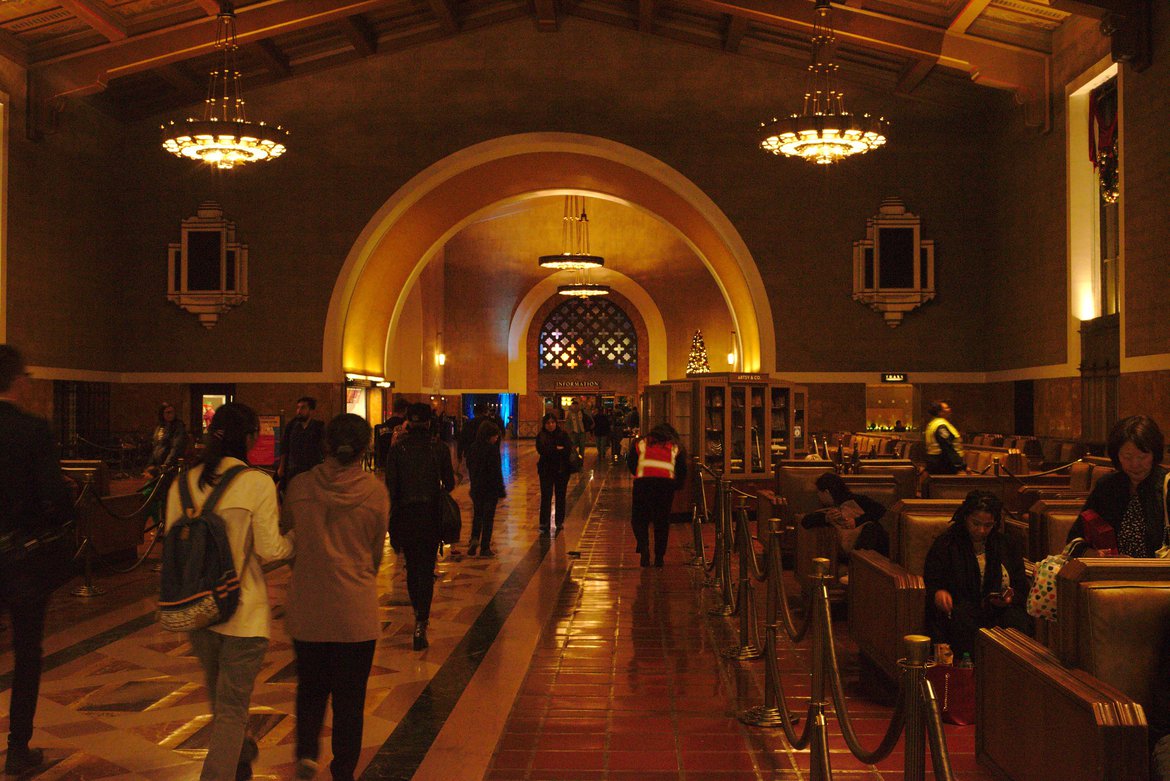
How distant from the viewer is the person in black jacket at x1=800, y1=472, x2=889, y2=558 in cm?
603

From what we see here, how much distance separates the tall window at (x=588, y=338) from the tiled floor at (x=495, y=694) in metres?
27.7

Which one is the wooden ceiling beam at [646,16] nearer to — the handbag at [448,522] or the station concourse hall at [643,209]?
the station concourse hall at [643,209]

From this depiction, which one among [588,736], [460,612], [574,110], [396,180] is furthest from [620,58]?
[588,736]

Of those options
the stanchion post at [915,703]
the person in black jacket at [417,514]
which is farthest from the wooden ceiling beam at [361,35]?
the stanchion post at [915,703]

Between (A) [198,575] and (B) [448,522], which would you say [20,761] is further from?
(B) [448,522]

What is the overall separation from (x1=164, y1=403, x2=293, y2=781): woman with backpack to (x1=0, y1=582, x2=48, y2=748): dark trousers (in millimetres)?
869

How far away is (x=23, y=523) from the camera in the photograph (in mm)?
3738

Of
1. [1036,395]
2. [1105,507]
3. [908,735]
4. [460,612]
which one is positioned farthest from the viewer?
[1036,395]

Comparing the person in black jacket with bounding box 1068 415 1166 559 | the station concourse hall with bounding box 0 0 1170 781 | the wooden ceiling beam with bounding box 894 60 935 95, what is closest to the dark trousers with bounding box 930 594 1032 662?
the station concourse hall with bounding box 0 0 1170 781

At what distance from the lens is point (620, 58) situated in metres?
17.9

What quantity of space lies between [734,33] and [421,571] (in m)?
13.4

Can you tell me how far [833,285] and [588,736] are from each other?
1431cm

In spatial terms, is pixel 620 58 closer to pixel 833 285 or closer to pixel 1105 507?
pixel 833 285

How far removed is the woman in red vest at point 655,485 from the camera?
862 centimetres
